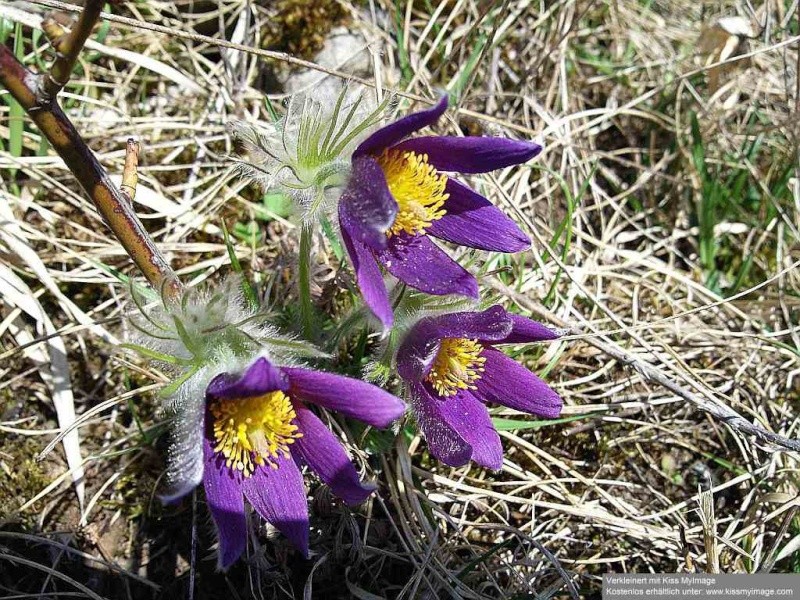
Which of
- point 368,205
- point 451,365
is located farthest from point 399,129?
point 451,365

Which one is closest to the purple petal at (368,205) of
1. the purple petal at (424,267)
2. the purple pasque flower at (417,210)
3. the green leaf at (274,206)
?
the purple pasque flower at (417,210)

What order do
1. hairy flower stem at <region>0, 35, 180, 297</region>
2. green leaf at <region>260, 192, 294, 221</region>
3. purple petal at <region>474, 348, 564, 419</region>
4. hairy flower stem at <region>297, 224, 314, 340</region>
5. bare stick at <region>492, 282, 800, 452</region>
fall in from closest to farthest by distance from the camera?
hairy flower stem at <region>0, 35, 180, 297</region>
hairy flower stem at <region>297, 224, 314, 340</region>
purple petal at <region>474, 348, 564, 419</region>
bare stick at <region>492, 282, 800, 452</region>
green leaf at <region>260, 192, 294, 221</region>

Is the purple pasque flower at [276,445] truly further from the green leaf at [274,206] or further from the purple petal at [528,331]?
the green leaf at [274,206]

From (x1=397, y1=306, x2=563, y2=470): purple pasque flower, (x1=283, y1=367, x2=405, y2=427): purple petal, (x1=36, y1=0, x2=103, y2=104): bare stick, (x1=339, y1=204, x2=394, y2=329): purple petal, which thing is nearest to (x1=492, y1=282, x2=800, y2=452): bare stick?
(x1=397, y1=306, x2=563, y2=470): purple pasque flower

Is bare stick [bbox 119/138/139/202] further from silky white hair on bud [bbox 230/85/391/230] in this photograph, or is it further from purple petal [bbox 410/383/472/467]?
purple petal [bbox 410/383/472/467]

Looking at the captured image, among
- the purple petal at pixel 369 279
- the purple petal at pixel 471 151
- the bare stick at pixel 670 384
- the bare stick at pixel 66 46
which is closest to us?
the bare stick at pixel 66 46

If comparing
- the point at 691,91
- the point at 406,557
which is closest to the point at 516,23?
the point at 691,91
